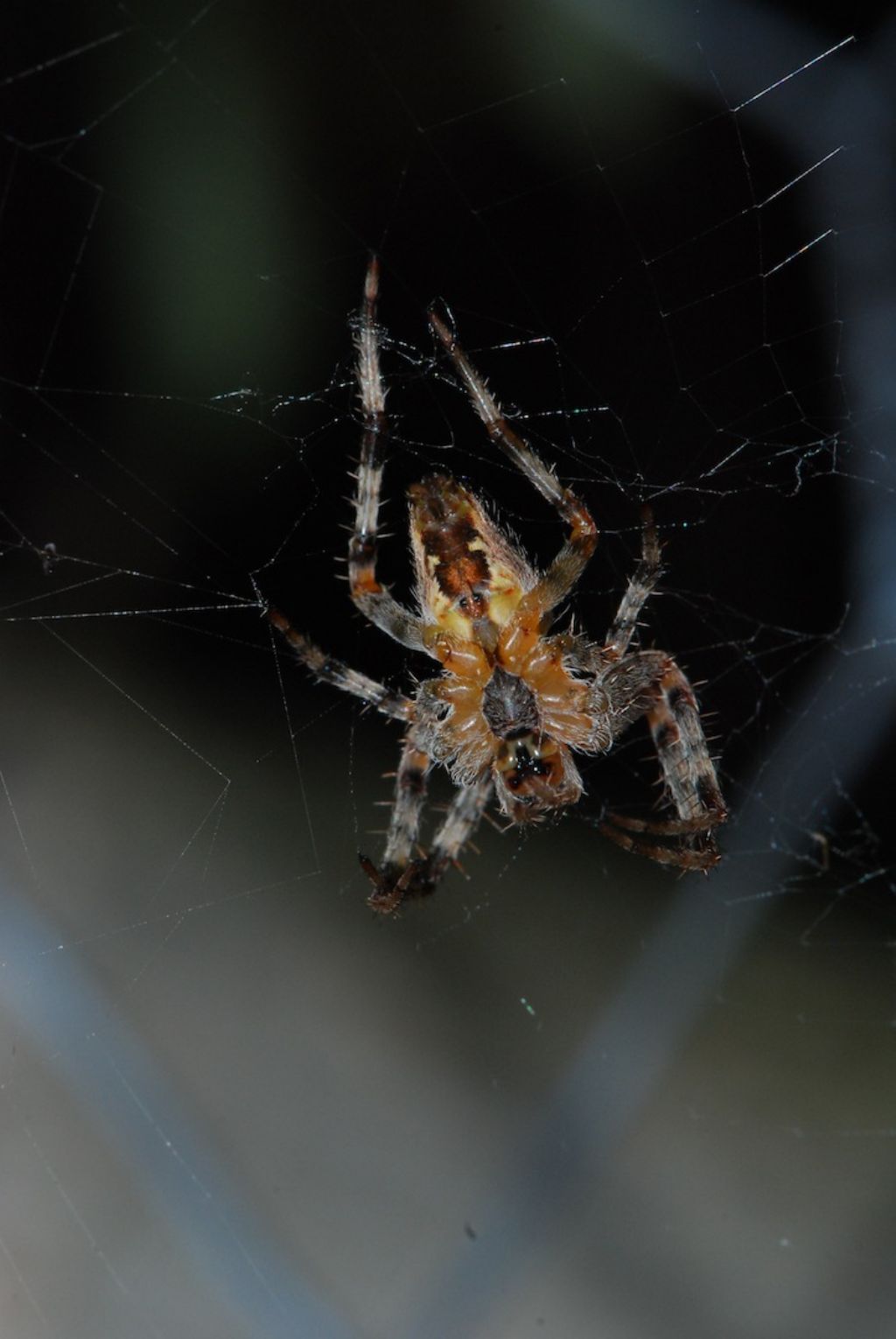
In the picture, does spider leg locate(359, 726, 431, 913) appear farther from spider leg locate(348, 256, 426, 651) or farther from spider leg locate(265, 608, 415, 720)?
spider leg locate(348, 256, 426, 651)

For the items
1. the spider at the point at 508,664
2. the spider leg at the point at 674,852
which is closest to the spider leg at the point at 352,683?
the spider at the point at 508,664

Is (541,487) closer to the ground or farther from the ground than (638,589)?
farther from the ground

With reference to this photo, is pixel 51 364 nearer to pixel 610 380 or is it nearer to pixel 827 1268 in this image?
pixel 610 380

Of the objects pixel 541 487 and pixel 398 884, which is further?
pixel 398 884

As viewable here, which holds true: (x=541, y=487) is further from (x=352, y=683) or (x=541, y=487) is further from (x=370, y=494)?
(x=352, y=683)

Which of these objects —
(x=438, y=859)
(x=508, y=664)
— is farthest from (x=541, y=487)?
(x=438, y=859)
